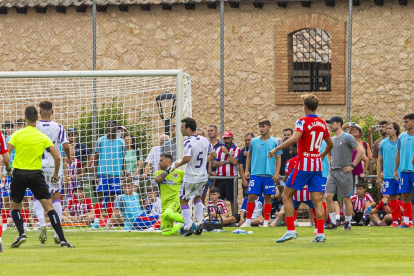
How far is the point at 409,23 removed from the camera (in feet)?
82.4

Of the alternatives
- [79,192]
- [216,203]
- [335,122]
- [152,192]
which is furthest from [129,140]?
[335,122]

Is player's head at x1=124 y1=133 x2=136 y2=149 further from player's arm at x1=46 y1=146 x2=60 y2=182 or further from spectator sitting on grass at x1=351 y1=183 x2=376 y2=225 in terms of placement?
player's arm at x1=46 y1=146 x2=60 y2=182

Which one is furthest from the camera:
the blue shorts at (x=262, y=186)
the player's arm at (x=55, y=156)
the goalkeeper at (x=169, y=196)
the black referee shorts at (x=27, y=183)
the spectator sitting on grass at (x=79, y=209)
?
the blue shorts at (x=262, y=186)

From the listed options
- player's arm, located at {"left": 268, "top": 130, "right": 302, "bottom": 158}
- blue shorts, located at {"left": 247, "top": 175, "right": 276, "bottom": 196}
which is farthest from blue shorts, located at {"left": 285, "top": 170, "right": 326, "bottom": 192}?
blue shorts, located at {"left": 247, "top": 175, "right": 276, "bottom": 196}

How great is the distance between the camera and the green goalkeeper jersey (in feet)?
53.0

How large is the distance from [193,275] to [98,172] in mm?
9369

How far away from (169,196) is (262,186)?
10.2 feet

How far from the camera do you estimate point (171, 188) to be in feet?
53.1

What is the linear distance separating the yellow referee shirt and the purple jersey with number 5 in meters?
3.12

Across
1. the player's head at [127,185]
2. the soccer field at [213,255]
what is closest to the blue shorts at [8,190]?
the player's head at [127,185]

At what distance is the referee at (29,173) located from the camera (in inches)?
488

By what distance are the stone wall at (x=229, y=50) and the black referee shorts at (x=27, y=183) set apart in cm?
1320

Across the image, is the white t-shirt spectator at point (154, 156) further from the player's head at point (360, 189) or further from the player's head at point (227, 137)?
the player's head at point (360, 189)

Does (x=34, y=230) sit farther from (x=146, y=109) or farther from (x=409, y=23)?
(x=409, y=23)
